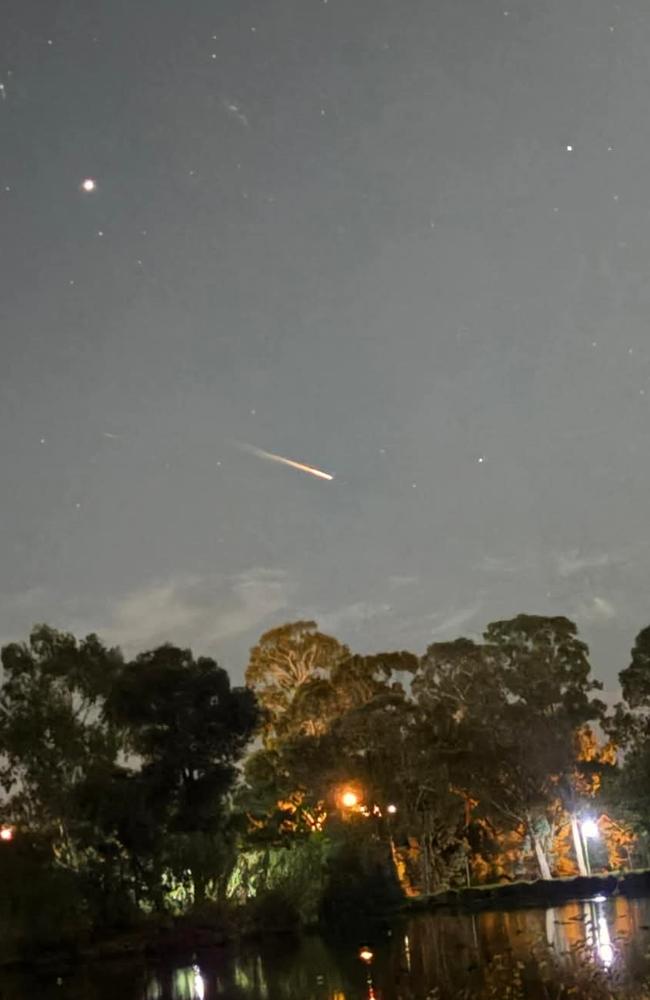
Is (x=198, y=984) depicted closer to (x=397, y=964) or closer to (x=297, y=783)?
(x=397, y=964)

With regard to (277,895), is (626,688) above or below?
above

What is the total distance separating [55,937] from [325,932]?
7.42m

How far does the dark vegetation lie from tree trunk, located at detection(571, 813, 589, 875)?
87mm

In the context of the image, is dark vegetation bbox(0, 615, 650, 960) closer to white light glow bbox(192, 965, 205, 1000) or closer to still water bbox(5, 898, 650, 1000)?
still water bbox(5, 898, 650, 1000)

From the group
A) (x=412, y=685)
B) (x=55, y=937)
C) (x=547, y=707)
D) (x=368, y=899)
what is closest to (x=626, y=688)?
(x=547, y=707)

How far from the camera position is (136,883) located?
27.5 metres

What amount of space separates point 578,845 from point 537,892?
23.0 ft

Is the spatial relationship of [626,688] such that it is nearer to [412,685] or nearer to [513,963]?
[412,685]

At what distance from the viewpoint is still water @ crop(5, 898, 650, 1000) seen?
12820 millimetres

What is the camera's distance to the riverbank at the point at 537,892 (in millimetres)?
31034

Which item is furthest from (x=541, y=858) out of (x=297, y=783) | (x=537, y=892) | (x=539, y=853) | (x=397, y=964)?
(x=397, y=964)

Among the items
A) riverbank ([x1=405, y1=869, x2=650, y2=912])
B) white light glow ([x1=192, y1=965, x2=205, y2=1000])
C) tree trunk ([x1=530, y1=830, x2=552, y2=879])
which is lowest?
white light glow ([x1=192, y1=965, x2=205, y2=1000])

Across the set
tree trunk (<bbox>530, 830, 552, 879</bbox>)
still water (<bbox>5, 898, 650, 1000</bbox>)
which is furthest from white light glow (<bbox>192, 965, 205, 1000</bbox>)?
tree trunk (<bbox>530, 830, 552, 879</bbox>)

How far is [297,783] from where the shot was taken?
120ft
